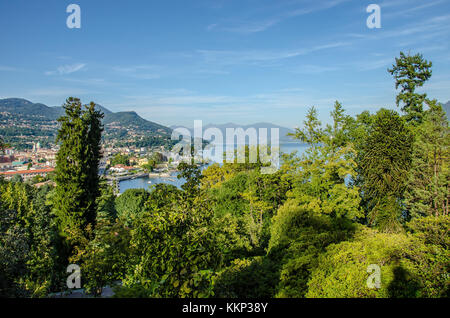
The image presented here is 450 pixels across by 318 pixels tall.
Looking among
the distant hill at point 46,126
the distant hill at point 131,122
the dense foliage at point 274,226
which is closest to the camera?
the dense foliage at point 274,226

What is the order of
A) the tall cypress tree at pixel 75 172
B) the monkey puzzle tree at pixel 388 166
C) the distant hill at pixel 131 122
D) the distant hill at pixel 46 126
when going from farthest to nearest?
the distant hill at pixel 131 122, the distant hill at pixel 46 126, the monkey puzzle tree at pixel 388 166, the tall cypress tree at pixel 75 172

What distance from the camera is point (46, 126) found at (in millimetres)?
120500

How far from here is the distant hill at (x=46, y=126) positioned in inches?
4311

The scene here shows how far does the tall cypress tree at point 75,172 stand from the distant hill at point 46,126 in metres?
75.6

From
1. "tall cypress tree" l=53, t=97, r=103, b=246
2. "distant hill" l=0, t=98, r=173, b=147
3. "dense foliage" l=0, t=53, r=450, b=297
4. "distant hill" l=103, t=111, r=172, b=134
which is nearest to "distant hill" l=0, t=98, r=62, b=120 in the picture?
"distant hill" l=0, t=98, r=173, b=147

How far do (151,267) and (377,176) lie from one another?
536 inches

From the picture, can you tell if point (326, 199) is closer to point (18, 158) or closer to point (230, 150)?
point (230, 150)

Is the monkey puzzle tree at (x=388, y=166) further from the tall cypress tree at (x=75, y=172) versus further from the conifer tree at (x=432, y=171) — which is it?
the tall cypress tree at (x=75, y=172)

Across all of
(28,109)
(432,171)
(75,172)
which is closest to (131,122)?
(28,109)

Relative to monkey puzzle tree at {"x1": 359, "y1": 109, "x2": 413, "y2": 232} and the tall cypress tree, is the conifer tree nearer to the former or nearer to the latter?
monkey puzzle tree at {"x1": 359, "y1": 109, "x2": 413, "y2": 232}

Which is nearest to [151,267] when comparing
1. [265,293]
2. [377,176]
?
[265,293]

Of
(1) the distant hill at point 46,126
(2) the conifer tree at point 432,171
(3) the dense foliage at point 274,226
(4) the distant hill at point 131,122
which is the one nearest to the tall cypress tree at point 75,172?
(3) the dense foliage at point 274,226

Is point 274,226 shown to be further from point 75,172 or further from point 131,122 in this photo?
point 131,122

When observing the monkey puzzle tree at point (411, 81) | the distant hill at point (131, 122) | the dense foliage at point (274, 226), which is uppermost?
the distant hill at point (131, 122)
